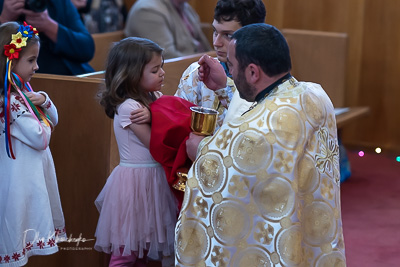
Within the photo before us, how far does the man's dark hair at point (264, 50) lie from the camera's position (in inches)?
104

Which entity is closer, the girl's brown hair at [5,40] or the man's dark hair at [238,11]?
the girl's brown hair at [5,40]

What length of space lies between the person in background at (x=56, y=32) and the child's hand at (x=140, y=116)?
4.84 ft

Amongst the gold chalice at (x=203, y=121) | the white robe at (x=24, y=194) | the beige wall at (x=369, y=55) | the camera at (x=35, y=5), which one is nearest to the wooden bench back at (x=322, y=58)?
the beige wall at (x=369, y=55)

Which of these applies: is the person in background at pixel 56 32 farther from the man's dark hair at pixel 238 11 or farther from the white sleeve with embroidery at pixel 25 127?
the man's dark hair at pixel 238 11

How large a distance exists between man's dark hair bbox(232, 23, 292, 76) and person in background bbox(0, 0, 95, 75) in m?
2.07

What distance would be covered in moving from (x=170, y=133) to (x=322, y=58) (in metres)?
4.06

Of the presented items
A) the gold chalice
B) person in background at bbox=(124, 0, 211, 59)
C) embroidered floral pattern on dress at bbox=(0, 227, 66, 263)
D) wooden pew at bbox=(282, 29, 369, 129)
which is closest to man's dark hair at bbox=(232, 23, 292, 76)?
the gold chalice

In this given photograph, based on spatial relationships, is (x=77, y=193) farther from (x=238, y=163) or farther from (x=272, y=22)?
(x=272, y=22)

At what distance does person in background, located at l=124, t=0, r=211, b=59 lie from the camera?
20.6ft

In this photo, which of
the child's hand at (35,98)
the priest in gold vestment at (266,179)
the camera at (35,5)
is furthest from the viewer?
the camera at (35,5)

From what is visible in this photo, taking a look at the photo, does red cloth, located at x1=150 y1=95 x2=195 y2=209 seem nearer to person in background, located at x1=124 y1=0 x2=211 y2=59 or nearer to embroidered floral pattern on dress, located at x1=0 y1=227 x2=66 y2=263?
embroidered floral pattern on dress, located at x1=0 y1=227 x2=66 y2=263

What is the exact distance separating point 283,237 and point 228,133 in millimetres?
397

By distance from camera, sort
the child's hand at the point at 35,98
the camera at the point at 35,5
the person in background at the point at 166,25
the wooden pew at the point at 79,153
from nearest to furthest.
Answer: the child's hand at the point at 35,98, the wooden pew at the point at 79,153, the camera at the point at 35,5, the person in background at the point at 166,25

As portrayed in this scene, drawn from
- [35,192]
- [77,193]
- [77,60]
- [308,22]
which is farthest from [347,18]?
[35,192]
